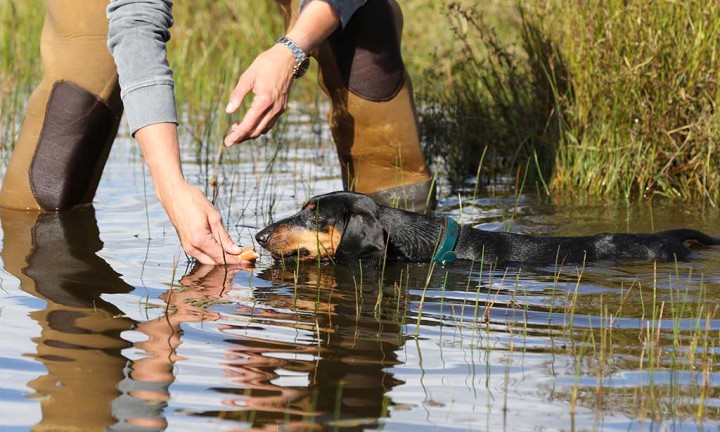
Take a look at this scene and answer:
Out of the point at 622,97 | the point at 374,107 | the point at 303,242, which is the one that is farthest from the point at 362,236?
the point at 622,97

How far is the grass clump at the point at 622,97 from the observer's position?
6.22 metres

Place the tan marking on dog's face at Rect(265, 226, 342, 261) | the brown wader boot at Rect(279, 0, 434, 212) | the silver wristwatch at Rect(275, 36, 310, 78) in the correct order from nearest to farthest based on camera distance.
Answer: the silver wristwatch at Rect(275, 36, 310, 78), the tan marking on dog's face at Rect(265, 226, 342, 261), the brown wader boot at Rect(279, 0, 434, 212)

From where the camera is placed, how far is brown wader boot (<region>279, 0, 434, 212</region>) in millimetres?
5762

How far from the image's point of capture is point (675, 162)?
6.64 m

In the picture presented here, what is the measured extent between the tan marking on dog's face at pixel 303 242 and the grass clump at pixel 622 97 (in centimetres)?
180

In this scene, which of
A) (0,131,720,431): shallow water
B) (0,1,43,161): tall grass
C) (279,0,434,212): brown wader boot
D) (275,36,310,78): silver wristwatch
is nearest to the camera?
(0,131,720,431): shallow water

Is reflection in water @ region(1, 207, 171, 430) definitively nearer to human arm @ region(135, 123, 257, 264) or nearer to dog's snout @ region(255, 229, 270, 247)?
human arm @ region(135, 123, 257, 264)

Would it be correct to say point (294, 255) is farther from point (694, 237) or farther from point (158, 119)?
point (694, 237)

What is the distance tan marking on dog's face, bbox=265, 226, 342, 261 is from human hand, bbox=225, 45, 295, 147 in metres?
1.11

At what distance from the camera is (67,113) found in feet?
18.1

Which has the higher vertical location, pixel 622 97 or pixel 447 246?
pixel 622 97

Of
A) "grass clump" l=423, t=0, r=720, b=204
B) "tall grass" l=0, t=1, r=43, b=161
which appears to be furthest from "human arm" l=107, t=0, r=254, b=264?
"tall grass" l=0, t=1, r=43, b=161

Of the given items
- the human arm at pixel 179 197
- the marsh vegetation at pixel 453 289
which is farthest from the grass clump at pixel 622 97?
the human arm at pixel 179 197

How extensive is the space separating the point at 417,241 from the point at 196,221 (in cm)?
159
